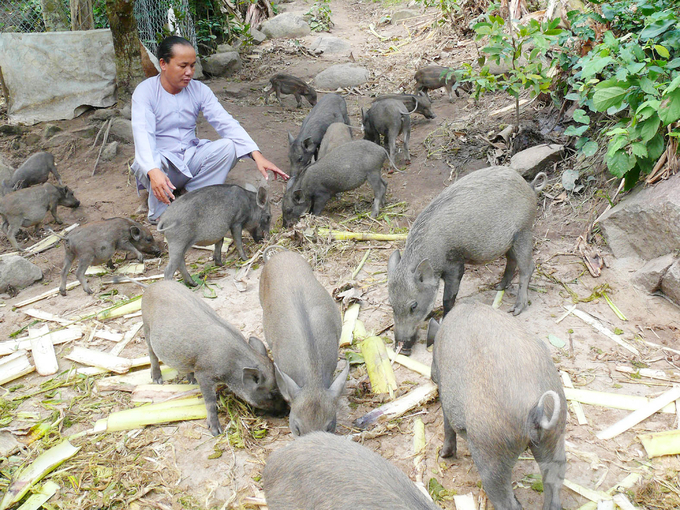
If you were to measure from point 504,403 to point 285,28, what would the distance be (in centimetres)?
1611

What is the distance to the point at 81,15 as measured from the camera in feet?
32.6

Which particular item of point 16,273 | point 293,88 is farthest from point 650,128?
point 293,88

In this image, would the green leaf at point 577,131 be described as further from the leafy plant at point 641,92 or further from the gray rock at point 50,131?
the gray rock at point 50,131

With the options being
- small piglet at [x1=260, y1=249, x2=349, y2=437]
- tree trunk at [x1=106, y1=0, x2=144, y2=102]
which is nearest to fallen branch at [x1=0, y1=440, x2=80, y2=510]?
small piglet at [x1=260, y1=249, x2=349, y2=437]

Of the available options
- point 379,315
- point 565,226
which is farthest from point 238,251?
point 565,226

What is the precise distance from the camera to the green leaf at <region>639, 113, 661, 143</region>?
464 cm

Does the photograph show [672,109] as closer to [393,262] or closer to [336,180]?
[393,262]

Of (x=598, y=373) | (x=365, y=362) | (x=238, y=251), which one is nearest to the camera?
(x=598, y=373)

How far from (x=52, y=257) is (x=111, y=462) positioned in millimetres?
3962

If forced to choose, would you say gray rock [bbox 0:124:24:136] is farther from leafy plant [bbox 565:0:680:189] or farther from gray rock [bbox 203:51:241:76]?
leafy plant [bbox 565:0:680:189]

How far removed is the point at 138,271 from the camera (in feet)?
20.7

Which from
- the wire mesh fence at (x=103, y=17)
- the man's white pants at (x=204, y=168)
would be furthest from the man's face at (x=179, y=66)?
the wire mesh fence at (x=103, y=17)

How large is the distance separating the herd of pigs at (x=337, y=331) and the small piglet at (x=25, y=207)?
16 mm

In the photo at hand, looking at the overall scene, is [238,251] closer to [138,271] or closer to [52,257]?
[138,271]
